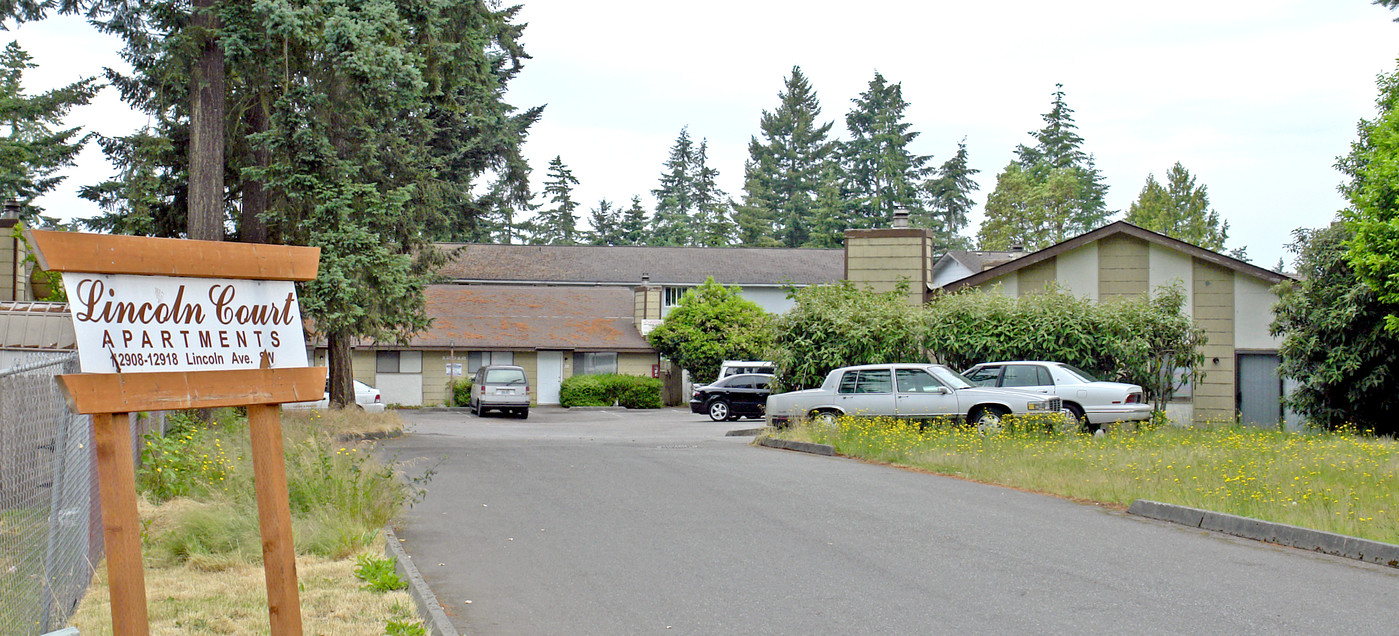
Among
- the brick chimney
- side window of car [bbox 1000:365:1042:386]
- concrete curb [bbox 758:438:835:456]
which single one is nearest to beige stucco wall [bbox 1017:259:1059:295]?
the brick chimney

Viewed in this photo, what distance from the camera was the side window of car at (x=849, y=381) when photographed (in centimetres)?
2102

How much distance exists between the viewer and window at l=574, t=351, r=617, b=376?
4644cm

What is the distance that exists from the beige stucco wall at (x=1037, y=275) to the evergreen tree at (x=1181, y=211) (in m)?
38.7

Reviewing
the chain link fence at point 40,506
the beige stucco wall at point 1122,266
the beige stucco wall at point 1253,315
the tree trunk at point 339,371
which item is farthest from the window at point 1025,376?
the tree trunk at point 339,371

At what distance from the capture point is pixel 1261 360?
2516 cm

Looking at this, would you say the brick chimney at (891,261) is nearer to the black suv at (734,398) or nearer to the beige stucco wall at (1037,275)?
the beige stucco wall at (1037,275)

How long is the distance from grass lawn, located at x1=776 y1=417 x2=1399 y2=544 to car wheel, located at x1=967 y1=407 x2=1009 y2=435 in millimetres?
522

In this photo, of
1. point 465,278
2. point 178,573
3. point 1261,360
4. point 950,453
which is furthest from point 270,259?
point 465,278

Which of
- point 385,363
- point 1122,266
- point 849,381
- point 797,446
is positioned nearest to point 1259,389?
point 1122,266

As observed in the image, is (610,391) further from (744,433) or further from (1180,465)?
(1180,465)

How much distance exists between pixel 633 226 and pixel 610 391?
2059 inches

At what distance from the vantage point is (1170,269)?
25.5 m

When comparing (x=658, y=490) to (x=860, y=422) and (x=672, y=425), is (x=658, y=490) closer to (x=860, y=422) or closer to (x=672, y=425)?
(x=860, y=422)

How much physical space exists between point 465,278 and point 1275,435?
44.6 metres
